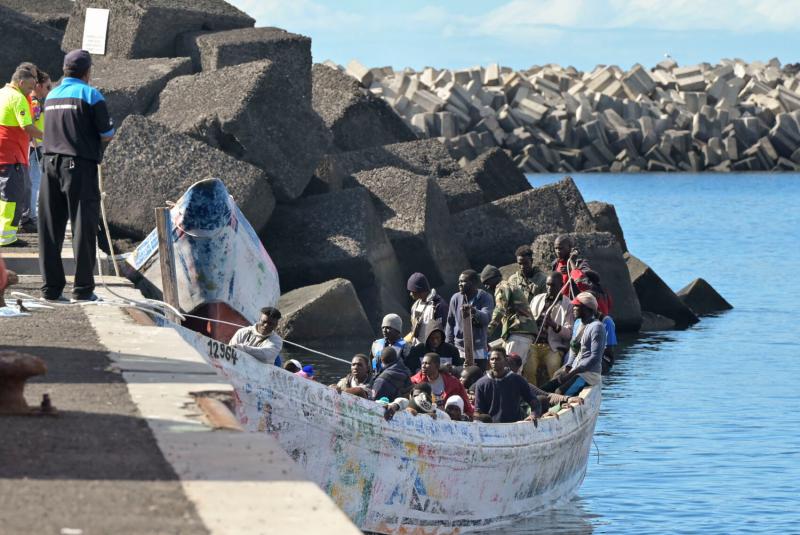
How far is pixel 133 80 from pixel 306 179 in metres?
3.40

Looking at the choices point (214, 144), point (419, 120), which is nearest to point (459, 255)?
point (214, 144)

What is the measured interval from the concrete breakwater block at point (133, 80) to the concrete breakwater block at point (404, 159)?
286 centimetres

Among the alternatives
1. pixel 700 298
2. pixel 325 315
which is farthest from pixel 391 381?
pixel 700 298

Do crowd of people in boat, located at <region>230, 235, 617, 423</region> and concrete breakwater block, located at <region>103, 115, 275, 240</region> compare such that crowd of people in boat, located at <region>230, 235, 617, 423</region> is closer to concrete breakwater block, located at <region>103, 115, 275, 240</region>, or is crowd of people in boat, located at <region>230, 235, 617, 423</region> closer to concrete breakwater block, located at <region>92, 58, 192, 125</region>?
concrete breakwater block, located at <region>103, 115, 275, 240</region>

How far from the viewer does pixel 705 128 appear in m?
88.2

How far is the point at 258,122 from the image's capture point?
21438 mm

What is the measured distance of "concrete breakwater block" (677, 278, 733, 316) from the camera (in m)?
29.9

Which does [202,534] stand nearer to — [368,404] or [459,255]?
[368,404]

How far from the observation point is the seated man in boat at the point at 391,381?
38.7 ft

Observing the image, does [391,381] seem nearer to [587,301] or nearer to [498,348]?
[498,348]

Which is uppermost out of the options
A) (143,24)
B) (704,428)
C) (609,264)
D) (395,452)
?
(143,24)

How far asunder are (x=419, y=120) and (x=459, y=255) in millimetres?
51598

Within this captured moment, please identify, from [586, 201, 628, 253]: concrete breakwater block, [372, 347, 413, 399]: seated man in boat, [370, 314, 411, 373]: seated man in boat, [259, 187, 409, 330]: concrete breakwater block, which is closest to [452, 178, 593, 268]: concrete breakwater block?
[586, 201, 628, 253]: concrete breakwater block

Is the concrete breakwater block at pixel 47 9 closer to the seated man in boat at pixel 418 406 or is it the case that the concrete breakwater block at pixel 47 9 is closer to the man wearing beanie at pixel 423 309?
the man wearing beanie at pixel 423 309
